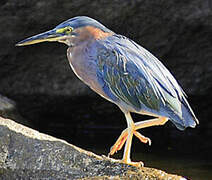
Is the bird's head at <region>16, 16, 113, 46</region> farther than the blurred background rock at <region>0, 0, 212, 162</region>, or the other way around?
the blurred background rock at <region>0, 0, 212, 162</region>

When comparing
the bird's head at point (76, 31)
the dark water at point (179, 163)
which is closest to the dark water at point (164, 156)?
the dark water at point (179, 163)

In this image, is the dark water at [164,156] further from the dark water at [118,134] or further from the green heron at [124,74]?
the green heron at [124,74]

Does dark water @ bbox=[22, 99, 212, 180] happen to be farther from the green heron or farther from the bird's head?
the bird's head

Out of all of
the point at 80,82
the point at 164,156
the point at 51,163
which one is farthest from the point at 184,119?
the point at 80,82

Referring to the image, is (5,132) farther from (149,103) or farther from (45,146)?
(149,103)

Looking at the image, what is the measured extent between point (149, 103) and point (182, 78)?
2155 millimetres

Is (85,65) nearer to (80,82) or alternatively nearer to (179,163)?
(179,163)

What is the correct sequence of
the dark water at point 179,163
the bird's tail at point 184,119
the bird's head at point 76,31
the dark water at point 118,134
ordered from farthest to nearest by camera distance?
1. the dark water at point 118,134
2. the dark water at point 179,163
3. the bird's head at point 76,31
4. the bird's tail at point 184,119

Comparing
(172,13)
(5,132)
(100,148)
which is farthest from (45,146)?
(172,13)

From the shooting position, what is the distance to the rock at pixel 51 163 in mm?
3764

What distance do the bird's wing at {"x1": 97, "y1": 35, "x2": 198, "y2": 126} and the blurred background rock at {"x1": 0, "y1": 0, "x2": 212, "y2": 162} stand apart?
5.63ft

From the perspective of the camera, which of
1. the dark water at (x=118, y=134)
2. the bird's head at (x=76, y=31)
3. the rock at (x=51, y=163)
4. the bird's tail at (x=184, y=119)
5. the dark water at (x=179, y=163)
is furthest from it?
the dark water at (x=118, y=134)

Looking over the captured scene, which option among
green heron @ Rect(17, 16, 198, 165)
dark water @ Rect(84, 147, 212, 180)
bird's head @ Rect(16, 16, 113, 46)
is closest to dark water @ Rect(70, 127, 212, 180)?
dark water @ Rect(84, 147, 212, 180)

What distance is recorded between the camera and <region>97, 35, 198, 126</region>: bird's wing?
12.9 ft
